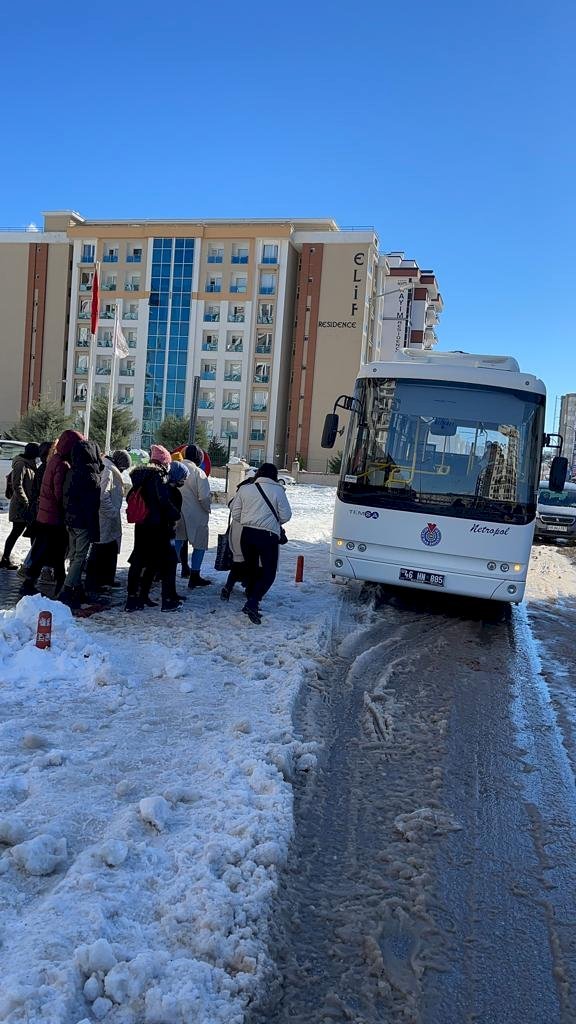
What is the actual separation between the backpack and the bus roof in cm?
323

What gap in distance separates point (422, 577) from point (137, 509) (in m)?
3.65

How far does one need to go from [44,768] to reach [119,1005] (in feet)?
6.62

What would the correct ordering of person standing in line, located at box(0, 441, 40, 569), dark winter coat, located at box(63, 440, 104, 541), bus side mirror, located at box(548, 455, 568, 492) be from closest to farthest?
dark winter coat, located at box(63, 440, 104, 541) → bus side mirror, located at box(548, 455, 568, 492) → person standing in line, located at box(0, 441, 40, 569)

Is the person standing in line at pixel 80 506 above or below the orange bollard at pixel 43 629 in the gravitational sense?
above

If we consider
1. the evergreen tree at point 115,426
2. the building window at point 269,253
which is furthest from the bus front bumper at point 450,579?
the building window at point 269,253

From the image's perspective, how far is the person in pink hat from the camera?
28.1 feet

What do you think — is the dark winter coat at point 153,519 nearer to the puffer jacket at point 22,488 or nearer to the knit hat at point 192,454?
the knit hat at point 192,454

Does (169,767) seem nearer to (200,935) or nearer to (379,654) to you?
(200,935)

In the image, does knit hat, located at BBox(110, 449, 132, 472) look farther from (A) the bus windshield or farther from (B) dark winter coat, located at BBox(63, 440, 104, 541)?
(A) the bus windshield

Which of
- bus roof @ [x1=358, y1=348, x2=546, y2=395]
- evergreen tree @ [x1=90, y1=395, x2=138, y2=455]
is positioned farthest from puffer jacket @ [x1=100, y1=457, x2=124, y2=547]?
evergreen tree @ [x1=90, y1=395, x2=138, y2=455]

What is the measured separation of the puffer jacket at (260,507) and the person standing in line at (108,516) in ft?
4.92

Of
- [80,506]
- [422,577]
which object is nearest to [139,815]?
[80,506]

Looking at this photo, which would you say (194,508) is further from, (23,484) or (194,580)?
(23,484)

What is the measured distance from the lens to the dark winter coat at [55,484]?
28.6 ft
